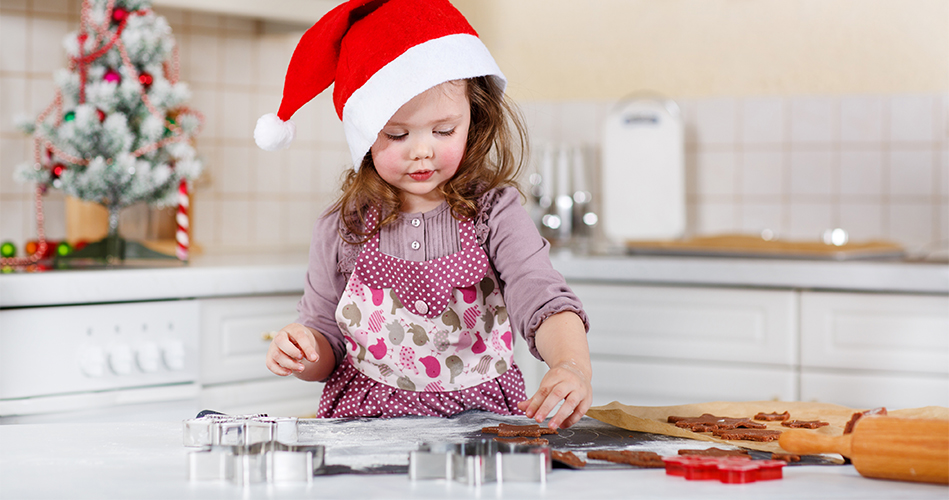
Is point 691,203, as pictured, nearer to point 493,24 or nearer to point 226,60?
point 493,24

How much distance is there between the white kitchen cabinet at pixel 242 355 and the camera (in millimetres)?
1482

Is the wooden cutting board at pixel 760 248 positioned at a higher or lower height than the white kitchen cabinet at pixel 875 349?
higher

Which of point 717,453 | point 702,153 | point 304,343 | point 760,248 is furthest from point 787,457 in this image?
point 702,153

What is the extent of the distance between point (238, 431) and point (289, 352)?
22 cm

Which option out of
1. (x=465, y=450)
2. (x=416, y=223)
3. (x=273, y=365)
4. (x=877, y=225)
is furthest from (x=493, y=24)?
(x=465, y=450)

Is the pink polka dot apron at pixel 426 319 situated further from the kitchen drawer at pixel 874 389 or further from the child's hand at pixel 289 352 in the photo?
the kitchen drawer at pixel 874 389

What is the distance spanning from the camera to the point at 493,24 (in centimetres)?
224

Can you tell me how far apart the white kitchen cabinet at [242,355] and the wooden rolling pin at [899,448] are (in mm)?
1090

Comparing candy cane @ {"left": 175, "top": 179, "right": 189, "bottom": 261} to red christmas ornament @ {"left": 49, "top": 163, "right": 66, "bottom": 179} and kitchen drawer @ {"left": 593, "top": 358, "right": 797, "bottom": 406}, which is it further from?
kitchen drawer @ {"left": 593, "top": 358, "right": 797, "bottom": 406}

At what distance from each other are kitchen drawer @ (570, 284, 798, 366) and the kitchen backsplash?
480 millimetres

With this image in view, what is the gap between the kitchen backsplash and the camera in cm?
195

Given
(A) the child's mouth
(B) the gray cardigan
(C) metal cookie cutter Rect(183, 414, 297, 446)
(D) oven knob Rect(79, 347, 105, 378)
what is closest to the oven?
(D) oven knob Rect(79, 347, 105, 378)

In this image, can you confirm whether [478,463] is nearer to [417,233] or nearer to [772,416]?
[772,416]

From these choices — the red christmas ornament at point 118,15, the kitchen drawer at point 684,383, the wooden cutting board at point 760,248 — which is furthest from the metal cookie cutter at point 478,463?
the red christmas ornament at point 118,15
